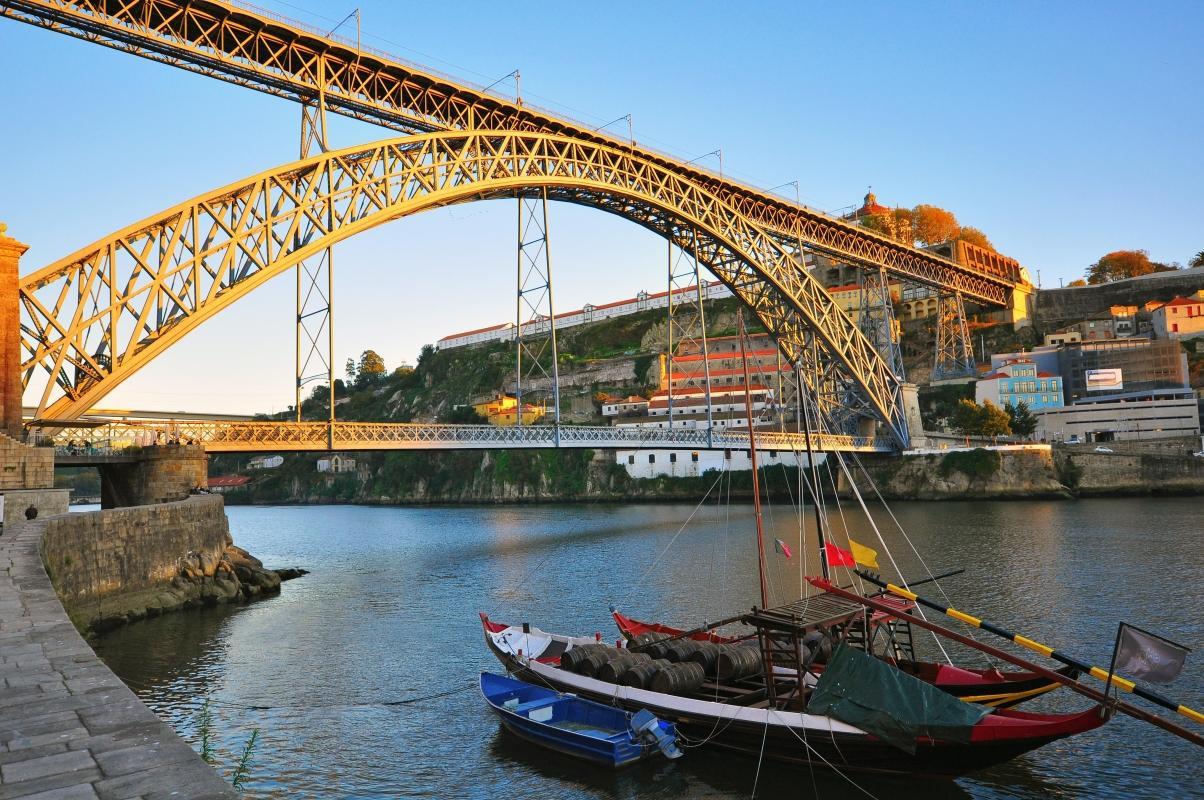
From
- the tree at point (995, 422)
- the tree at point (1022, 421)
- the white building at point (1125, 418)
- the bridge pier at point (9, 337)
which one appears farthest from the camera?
the tree at point (1022, 421)

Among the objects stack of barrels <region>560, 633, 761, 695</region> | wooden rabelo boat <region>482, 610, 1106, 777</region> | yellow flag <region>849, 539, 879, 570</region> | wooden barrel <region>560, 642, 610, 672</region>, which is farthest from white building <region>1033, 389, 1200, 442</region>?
wooden barrel <region>560, 642, 610, 672</region>

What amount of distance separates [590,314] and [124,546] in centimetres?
10944

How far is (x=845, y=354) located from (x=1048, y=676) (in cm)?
4725

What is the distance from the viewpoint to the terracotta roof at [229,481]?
113 metres

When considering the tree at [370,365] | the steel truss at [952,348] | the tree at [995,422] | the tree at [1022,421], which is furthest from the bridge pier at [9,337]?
the tree at [370,365]

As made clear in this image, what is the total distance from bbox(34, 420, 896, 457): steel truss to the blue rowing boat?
61.0 ft

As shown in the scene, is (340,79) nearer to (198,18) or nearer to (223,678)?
(198,18)

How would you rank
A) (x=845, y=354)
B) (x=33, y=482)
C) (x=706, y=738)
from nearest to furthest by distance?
(x=706, y=738)
(x=33, y=482)
(x=845, y=354)

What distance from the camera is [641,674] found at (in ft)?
43.9

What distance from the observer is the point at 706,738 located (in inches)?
491

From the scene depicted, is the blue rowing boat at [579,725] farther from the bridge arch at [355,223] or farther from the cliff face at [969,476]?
the cliff face at [969,476]

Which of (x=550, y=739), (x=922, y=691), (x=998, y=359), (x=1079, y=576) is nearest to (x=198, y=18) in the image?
(x=550, y=739)

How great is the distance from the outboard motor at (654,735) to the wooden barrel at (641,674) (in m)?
0.84

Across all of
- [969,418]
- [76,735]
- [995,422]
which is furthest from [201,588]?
[969,418]
